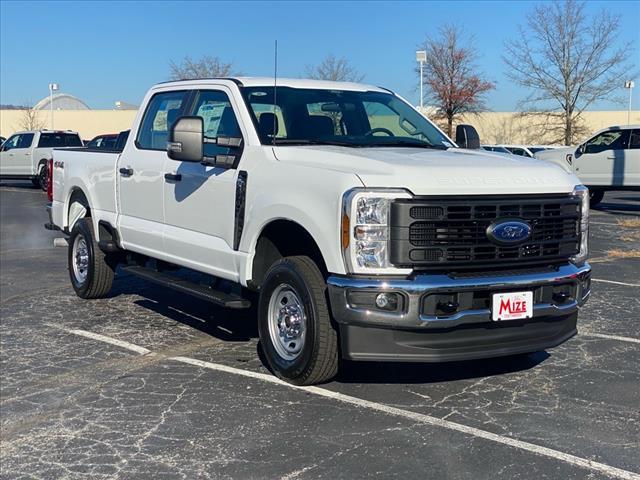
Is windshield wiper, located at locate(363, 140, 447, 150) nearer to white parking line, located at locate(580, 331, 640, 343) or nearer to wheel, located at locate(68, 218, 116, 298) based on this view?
white parking line, located at locate(580, 331, 640, 343)

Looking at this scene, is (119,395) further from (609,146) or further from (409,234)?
(609,146)

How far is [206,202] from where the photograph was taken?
250 inches

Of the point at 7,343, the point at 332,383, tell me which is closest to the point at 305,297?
the point at 332,383

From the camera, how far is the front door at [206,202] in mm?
6113

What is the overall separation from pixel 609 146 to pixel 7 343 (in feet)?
55.8

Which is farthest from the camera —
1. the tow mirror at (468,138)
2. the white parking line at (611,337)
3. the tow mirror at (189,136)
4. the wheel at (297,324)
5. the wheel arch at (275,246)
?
the tow mirror at (468,138)

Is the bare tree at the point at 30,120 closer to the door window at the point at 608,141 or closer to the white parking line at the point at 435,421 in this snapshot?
the door window at the point at 608,141

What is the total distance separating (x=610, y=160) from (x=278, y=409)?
1706 cm

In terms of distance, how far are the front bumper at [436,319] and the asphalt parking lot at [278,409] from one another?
1.30 ft

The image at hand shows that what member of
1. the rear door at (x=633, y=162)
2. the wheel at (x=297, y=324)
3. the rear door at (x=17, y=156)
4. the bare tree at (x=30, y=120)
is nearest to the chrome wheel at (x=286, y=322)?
the wheel at (x=297, y=324)

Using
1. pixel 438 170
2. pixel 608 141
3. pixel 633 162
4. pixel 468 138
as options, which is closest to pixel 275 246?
pixel 438 170

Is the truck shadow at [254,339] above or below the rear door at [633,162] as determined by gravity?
below

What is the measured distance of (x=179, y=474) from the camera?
4.11 m

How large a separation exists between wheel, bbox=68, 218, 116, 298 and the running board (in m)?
0.73
